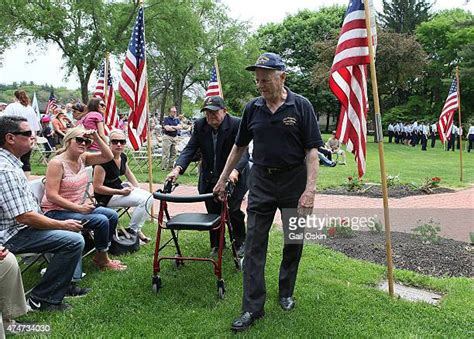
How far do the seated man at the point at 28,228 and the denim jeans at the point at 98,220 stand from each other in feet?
1.26

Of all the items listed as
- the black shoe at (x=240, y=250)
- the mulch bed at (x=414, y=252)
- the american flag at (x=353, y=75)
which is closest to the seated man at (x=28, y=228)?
the black shoe at (x=240, y=250)

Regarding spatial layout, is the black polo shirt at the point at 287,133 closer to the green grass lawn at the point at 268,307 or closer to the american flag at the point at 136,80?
the green grass lawn at the point at 268,307

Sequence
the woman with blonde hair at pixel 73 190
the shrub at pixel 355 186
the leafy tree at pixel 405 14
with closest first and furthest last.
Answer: the woman with blonde hair at pixel 73 190 < the shrub at pixel 355 186 < the leafy tree at pixel 405 14

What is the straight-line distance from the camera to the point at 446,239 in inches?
245

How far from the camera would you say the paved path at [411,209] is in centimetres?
716

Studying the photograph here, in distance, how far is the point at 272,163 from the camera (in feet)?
12.1

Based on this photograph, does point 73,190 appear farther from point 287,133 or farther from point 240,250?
point 287,133

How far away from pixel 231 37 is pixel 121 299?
3906 centimetres

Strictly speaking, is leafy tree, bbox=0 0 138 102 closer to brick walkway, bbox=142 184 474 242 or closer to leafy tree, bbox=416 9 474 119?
brick walkway, bbox=142 184 474 242

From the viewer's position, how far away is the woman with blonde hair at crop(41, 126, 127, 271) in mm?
4344

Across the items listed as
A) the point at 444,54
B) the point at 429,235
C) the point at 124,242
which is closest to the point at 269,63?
the point at 124,242

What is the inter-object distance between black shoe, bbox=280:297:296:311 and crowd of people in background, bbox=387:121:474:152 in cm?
2470

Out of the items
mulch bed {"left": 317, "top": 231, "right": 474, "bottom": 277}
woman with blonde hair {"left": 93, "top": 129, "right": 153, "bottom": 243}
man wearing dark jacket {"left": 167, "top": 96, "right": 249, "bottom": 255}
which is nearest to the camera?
man wearing dark jacket {"left": 167, "top": 96, "right": 249, "bottom": 255}

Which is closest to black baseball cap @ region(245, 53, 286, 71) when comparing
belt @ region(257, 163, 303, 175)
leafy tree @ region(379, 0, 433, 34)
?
belt @ region(257, 163, 303, 175)
